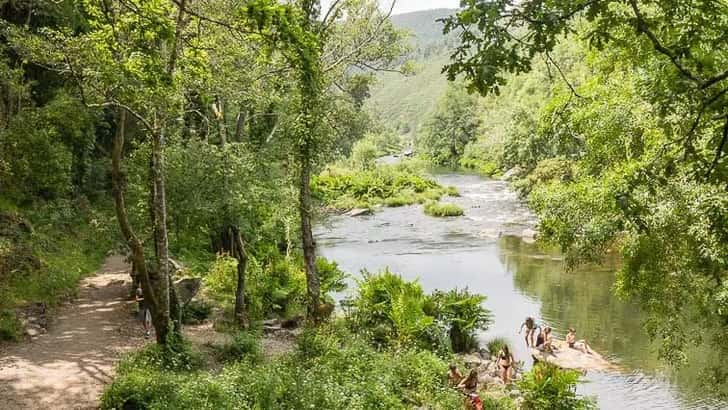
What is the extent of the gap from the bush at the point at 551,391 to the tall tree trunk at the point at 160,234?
708 centimetres

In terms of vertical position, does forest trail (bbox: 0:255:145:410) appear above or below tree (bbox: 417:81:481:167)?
below

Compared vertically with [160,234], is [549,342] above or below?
below

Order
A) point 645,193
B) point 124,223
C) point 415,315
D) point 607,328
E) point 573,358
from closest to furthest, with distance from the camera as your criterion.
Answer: point 645,193 < point 124,223 < point 415,315 < point 573,358 < point 607,328

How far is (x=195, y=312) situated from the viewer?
15.8 metres

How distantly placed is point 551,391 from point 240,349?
6320 mm

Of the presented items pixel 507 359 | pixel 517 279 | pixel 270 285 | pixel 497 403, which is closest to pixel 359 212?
pixel 517 279

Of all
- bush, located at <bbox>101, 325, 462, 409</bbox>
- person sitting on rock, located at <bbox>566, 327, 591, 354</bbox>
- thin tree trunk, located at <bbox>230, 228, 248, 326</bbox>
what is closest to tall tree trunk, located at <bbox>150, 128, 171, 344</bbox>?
bush, located at <bbox>101, 325, 462, 409</bbox>

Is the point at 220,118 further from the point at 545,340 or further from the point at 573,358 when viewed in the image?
the point at 573,358

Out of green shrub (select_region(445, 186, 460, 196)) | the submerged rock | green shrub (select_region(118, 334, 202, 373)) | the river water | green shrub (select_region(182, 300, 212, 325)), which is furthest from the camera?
green shrub (select_region(445, 186, 460, 196))

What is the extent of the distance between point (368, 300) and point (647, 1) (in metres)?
13.4

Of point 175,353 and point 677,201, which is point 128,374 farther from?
point 677,201

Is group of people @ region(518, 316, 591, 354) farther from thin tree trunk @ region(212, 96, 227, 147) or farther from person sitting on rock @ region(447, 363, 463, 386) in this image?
thin tree trunk @ region(212, 96, 227, 147)

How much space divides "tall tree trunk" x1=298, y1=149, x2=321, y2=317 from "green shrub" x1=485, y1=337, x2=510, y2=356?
526 centimetres

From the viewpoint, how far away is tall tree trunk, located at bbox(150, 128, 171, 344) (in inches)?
430
